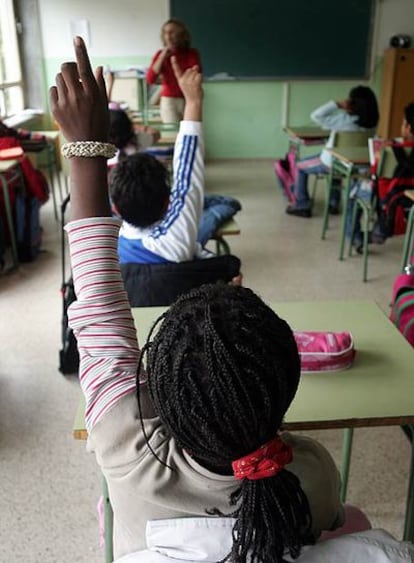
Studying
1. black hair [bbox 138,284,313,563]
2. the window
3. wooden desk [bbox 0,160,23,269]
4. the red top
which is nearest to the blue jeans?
the red top

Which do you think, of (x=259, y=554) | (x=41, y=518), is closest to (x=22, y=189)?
(x=41, y=518)

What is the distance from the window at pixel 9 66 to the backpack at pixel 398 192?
4.32m

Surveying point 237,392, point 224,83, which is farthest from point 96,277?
point 224,83

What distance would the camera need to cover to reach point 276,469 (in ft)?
2.17

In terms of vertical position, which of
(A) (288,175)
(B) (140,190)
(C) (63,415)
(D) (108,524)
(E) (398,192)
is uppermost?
(B) (140,190)

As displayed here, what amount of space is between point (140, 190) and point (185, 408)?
1.26 m

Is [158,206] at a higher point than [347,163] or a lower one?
higher

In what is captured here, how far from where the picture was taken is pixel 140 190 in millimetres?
1824

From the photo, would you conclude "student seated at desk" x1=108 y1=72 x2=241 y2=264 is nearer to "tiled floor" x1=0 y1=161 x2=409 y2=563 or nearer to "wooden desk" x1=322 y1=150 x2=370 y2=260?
"tiled floor" x1=0 y1=161 x2=409 y2=563

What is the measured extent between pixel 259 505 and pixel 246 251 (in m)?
3.70

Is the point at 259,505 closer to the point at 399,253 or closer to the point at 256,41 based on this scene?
the point at 399,253

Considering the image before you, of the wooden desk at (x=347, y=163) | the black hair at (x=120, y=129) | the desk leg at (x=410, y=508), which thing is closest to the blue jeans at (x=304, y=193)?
the wooden desk at (x=347, y=163)

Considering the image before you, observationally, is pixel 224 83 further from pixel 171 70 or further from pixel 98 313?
pixel 98 313

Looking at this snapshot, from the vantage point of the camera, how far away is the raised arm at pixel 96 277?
0.78m
